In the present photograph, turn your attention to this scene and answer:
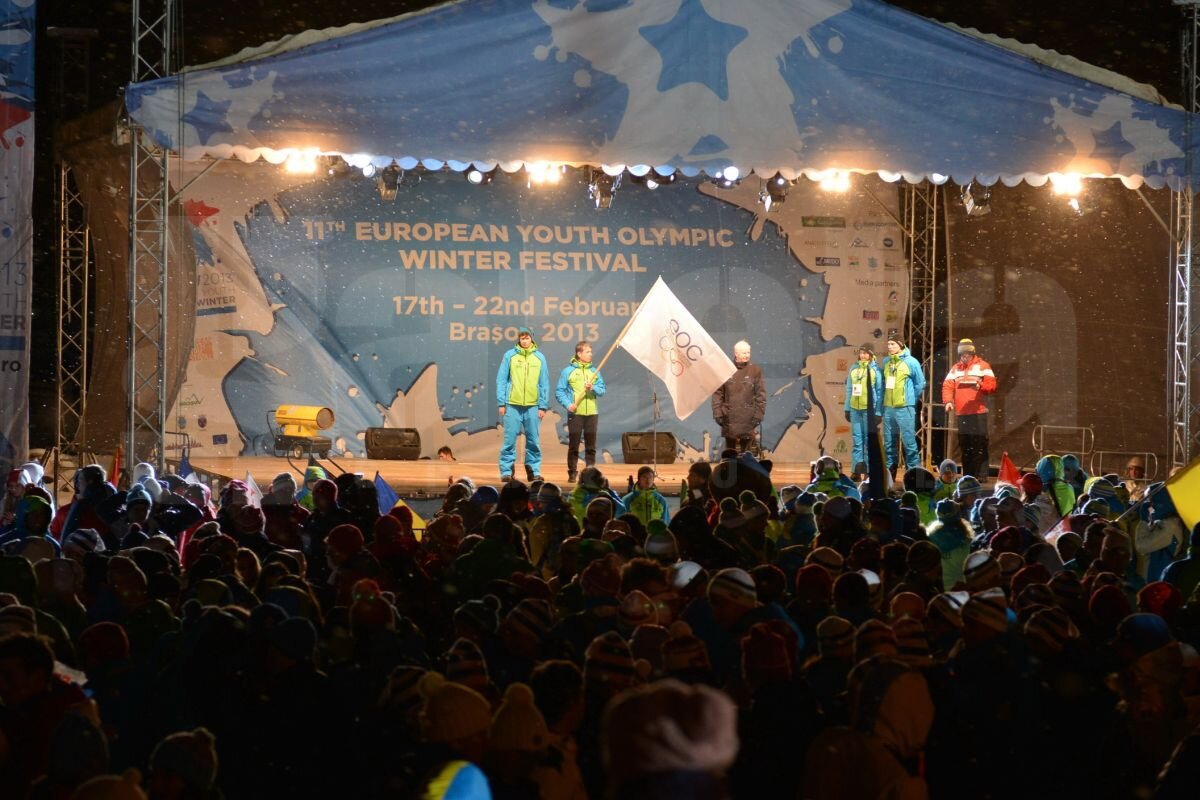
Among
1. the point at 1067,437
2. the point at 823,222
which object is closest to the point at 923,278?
the point at 823,222

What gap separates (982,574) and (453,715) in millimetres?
3274

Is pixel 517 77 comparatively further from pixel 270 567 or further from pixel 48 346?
pixel 48 346

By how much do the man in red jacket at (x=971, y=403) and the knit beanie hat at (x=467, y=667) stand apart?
13.1 meters

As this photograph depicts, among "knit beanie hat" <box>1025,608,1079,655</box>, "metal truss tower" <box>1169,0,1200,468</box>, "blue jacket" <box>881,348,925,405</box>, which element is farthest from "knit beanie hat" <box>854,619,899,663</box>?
"blue jacket" <box>881,348,925,405</box>

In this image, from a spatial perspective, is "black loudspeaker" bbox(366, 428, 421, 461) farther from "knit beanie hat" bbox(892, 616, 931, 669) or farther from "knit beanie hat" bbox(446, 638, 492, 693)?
"knit beanie hat" bbox(446, 638, 492, 693)

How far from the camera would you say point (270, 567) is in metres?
6.20

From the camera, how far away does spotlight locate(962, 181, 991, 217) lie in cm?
1834

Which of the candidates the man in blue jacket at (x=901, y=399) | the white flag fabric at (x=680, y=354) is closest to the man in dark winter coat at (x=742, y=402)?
the man in blue jacket at (x=901, y=399)

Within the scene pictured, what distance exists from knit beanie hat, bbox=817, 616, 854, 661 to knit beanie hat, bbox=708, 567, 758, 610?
0.48 m

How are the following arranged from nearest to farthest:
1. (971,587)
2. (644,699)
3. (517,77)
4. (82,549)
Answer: (644,699) < (971,587) < (82,549) < (517,77)

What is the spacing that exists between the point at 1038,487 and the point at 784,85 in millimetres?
4367

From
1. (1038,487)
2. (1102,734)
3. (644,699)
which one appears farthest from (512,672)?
(1038,487)

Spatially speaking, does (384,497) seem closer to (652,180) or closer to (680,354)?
(680,354)

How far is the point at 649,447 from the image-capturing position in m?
19.5
